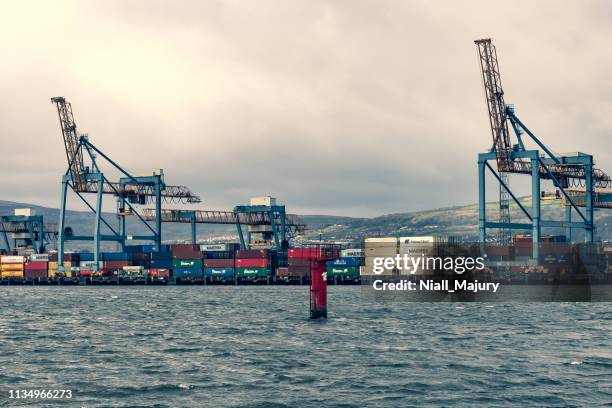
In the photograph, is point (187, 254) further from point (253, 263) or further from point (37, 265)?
point (37, 265)

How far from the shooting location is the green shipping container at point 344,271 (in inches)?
6624

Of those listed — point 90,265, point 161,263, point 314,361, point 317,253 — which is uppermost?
point 317,253

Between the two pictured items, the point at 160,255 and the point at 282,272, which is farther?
the point at 160,255

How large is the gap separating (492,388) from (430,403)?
374cm

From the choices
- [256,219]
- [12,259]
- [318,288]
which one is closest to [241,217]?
[256,219]

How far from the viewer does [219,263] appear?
17525 centimetres

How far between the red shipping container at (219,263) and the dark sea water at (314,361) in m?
107

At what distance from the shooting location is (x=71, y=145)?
17050cm

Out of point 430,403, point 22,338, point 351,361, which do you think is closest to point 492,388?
point 430,403

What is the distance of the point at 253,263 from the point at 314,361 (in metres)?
133

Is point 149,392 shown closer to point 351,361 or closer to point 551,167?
point 351,361

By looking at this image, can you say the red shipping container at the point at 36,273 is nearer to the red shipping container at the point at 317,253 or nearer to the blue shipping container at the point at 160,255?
the blue shipping container at the point at 160,255

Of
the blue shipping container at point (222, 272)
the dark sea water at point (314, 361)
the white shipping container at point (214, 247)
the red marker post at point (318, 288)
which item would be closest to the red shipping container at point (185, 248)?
the white shipping container at point (214, 247)

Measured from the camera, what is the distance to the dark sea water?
3222cm
